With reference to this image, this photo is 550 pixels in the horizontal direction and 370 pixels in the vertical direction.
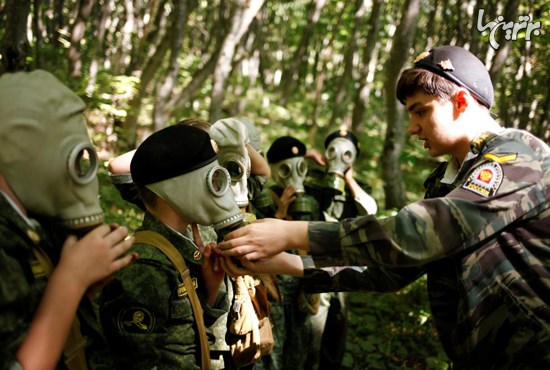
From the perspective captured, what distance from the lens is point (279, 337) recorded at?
341 centimetres

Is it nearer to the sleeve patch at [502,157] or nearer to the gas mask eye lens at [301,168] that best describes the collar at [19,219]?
the sleeve patch at [502,157]

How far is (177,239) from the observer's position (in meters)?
2.05

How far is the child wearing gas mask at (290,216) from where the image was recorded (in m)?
3.55

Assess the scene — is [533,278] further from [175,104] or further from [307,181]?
[175,104]

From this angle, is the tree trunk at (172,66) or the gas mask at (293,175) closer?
the gas mask at (293,175)

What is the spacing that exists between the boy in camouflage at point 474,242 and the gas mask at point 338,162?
98.2 inches

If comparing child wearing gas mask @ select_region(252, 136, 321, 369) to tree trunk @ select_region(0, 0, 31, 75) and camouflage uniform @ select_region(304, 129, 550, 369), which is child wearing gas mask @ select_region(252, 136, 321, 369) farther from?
tree trunk @ select_region(0, 0, 31, 75)

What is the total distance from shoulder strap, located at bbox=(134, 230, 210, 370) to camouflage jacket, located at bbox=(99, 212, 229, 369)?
2cm

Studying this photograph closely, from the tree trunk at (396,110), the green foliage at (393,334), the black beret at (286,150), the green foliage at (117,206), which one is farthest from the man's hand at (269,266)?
the tree trunk at (396,110)

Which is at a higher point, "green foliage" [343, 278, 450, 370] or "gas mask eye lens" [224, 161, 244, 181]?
"gas mask eye lens" [224, 161, 244, 181]

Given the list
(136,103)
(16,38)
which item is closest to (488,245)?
(16,38)

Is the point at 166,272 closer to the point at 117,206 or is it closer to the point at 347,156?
the point at 347,156

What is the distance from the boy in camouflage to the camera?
5.70 ft

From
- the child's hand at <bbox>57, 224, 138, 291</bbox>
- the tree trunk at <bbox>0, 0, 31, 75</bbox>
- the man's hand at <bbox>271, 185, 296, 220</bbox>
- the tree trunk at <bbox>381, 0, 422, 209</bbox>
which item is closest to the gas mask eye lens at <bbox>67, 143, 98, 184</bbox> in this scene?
the child's hand at <bbox>57, 224, 138, 291</bbox>
